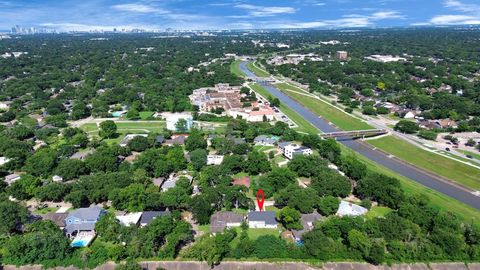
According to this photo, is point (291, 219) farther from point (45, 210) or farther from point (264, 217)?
point (45, 210)

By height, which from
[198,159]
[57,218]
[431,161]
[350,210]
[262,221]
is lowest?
[431,161]

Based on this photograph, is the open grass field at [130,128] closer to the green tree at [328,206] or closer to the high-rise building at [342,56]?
the green tree at [328,206]

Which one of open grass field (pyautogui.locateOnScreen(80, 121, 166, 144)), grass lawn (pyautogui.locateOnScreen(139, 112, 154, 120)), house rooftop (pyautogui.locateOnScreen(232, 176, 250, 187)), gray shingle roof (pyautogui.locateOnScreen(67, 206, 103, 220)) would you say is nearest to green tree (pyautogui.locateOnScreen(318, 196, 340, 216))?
house rooftop (pyautogui.locateOnScreen(232, 176, 250, 187))

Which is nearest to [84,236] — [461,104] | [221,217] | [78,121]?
[221,217]

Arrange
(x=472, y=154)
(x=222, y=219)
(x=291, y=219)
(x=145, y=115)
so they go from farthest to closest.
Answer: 1. (x=145, y=115)
2. (x=472, y=154)
3. (x=222, y=219)
4. (x=291, y=219)

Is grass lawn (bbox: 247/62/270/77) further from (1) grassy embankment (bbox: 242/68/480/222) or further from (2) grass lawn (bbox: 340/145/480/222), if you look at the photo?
(2) grass lawn (bbox: 340/145/480/222)

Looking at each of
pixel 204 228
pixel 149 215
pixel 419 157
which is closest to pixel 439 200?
pixel 419 157

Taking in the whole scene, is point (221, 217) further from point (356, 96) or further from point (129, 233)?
point (356, 96)

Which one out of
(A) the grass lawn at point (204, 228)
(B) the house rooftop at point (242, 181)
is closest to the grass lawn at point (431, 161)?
(B) the house rooftop at point (242, 181)
